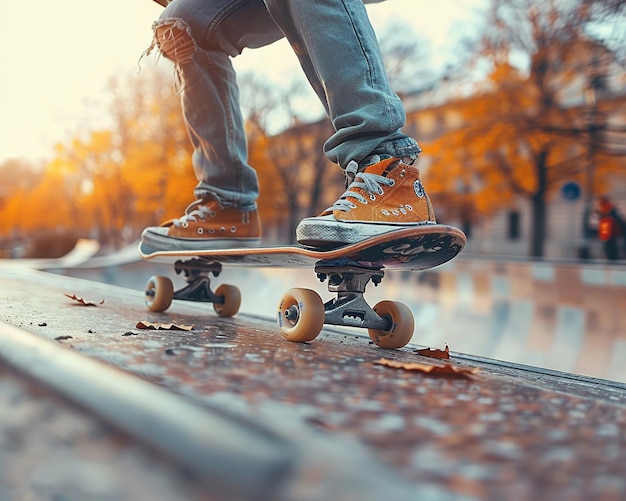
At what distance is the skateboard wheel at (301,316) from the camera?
1704mm

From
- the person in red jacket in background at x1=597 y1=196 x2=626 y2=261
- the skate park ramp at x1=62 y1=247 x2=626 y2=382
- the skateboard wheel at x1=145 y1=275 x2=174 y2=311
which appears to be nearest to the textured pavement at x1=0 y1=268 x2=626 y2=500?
the skateboard wheel at x1=145 y1=275 x2=174 y2=311

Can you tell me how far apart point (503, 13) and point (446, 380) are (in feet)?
68.7

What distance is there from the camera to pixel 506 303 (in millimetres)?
7160

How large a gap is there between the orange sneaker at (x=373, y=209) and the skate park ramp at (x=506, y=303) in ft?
14.6

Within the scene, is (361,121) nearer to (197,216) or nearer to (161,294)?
(197,216)

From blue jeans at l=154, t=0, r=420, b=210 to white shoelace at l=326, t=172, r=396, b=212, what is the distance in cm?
10

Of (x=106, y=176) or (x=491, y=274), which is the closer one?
(x=491, y=274)

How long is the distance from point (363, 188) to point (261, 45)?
125cm

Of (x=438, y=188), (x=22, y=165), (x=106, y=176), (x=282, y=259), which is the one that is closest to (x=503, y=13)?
(x=438, y=188)

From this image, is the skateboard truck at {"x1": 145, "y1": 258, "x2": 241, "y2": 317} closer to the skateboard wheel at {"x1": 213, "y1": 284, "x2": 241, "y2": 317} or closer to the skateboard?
the skateboard wheel at {"x1": 213, "y1": 284, "x2": 241, "y2": 317}

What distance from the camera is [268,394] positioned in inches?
31.2

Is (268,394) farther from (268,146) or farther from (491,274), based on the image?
(268,146)

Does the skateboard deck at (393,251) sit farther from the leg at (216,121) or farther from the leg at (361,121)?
the leg at (216,121)

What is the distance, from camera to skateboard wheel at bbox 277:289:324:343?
67.1 inches
